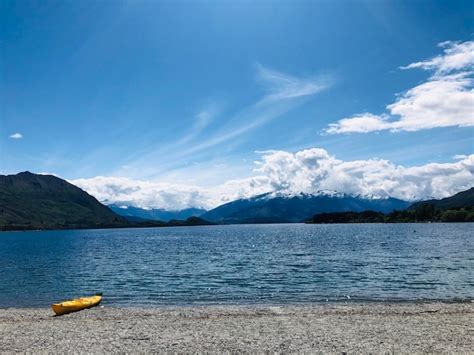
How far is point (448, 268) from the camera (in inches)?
2643

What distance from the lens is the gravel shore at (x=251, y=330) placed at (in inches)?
929

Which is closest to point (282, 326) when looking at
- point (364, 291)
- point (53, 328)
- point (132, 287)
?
point (53, 328)

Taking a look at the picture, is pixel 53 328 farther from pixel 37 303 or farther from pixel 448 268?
pixel 448 268

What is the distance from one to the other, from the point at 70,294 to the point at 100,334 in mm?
30067

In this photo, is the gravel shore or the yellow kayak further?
the yellow kayak

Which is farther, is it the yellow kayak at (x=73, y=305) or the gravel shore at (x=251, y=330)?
the yellow kayak at (x=73, y=305)

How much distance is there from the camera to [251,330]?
2798 centimetres

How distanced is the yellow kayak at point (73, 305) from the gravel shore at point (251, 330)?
117 centimetres

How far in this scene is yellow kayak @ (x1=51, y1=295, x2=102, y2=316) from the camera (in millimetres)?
38781

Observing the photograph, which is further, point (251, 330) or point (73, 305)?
point (73, 305)

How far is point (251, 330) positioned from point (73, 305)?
21.4 meters

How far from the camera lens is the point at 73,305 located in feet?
133

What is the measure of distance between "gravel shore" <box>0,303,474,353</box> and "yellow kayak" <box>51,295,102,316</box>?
117 cm

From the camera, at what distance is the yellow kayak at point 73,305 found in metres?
38.8
